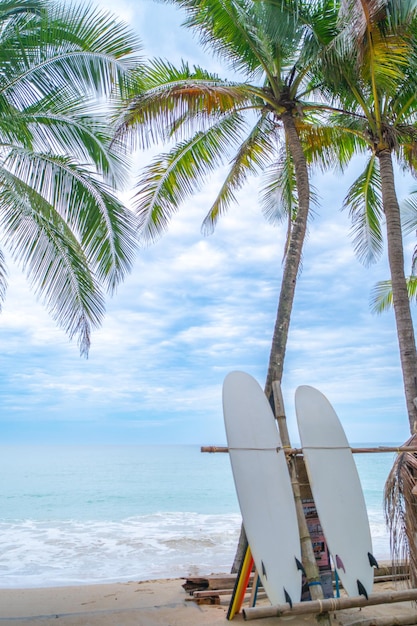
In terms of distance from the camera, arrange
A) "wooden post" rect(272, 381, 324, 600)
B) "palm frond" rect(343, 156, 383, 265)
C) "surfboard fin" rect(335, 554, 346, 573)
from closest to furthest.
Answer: "surfboard fin" rect(335, 554, 346, 573) < "wooden post" rect(272, 381, 324, 600) < "palm frond" rect(343, 156, 383, 265)

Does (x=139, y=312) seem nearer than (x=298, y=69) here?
No

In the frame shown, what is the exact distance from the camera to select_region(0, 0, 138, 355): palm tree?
5586mm

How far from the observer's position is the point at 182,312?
3788 cm

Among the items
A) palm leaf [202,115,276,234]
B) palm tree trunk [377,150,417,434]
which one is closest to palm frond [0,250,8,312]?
palm leaf [202,115,276,234]

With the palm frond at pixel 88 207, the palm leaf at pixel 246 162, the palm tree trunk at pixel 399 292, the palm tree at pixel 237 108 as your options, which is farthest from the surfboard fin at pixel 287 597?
the palm leaf at pixel 246 162

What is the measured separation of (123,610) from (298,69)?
264 inches

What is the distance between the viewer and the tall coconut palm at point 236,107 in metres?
6.17

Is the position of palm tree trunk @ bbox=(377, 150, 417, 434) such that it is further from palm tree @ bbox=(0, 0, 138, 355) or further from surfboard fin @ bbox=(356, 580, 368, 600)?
palm tree @ bbox=(0, 0, 138, 355)

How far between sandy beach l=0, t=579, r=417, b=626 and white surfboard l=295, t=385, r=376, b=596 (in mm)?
500

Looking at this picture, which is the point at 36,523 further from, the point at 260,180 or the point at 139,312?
the point at 139,312

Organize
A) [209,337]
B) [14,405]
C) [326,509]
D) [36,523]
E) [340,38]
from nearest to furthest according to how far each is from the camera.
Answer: [326,509] → [340,38] → [36,523] → [14,405] → [209,337]

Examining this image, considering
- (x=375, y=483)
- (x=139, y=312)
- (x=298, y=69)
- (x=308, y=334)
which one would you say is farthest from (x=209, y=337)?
(x=298, y=69)

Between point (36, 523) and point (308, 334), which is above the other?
point (308, 334)

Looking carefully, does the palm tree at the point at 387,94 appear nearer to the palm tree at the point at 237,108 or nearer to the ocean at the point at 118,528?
the palm tree at the point at 237,108
